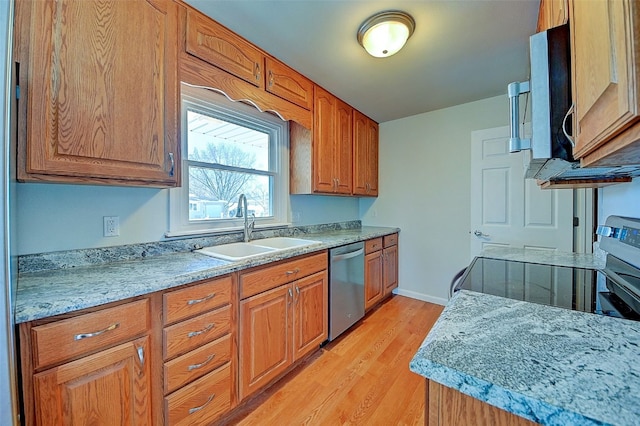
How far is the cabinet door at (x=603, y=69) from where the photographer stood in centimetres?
40

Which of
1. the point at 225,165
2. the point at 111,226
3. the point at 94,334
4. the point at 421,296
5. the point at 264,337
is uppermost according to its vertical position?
the point at 225,165

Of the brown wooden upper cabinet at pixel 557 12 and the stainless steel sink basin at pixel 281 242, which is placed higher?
the brown wooden upper cabinet at pixel 557 12

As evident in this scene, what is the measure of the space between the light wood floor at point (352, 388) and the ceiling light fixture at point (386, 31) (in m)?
2.27

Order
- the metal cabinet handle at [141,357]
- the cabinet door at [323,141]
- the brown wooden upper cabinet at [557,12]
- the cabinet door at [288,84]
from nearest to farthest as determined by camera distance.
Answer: the brown wooden upper cabinet at [557,12]
the metal cabinet handle at [141,357]
the cabinet door at [288,84]
the cabinet door at [323,141]

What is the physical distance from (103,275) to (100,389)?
1.51ft

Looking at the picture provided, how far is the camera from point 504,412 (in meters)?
0.46

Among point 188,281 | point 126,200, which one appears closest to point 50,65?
point 126,200

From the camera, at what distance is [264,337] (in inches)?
61.9

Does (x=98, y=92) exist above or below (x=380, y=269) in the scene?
above

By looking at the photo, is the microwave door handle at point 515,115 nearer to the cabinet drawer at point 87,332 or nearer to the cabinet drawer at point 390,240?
the cabinet drawer at point 87,332

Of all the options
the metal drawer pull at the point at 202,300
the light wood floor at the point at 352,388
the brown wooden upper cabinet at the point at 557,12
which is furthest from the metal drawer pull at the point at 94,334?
the brown wooden upper cabinet at the point at 557,12

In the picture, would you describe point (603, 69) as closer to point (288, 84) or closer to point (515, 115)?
point (515, 115)

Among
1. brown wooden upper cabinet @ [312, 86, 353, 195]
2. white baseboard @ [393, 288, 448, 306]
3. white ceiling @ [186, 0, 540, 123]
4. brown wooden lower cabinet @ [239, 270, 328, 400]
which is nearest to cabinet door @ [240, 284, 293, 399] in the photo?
brown wooden lower cabinet @ [239, 270, 328, 400]

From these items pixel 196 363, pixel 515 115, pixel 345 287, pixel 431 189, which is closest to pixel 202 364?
pixel 196 363
